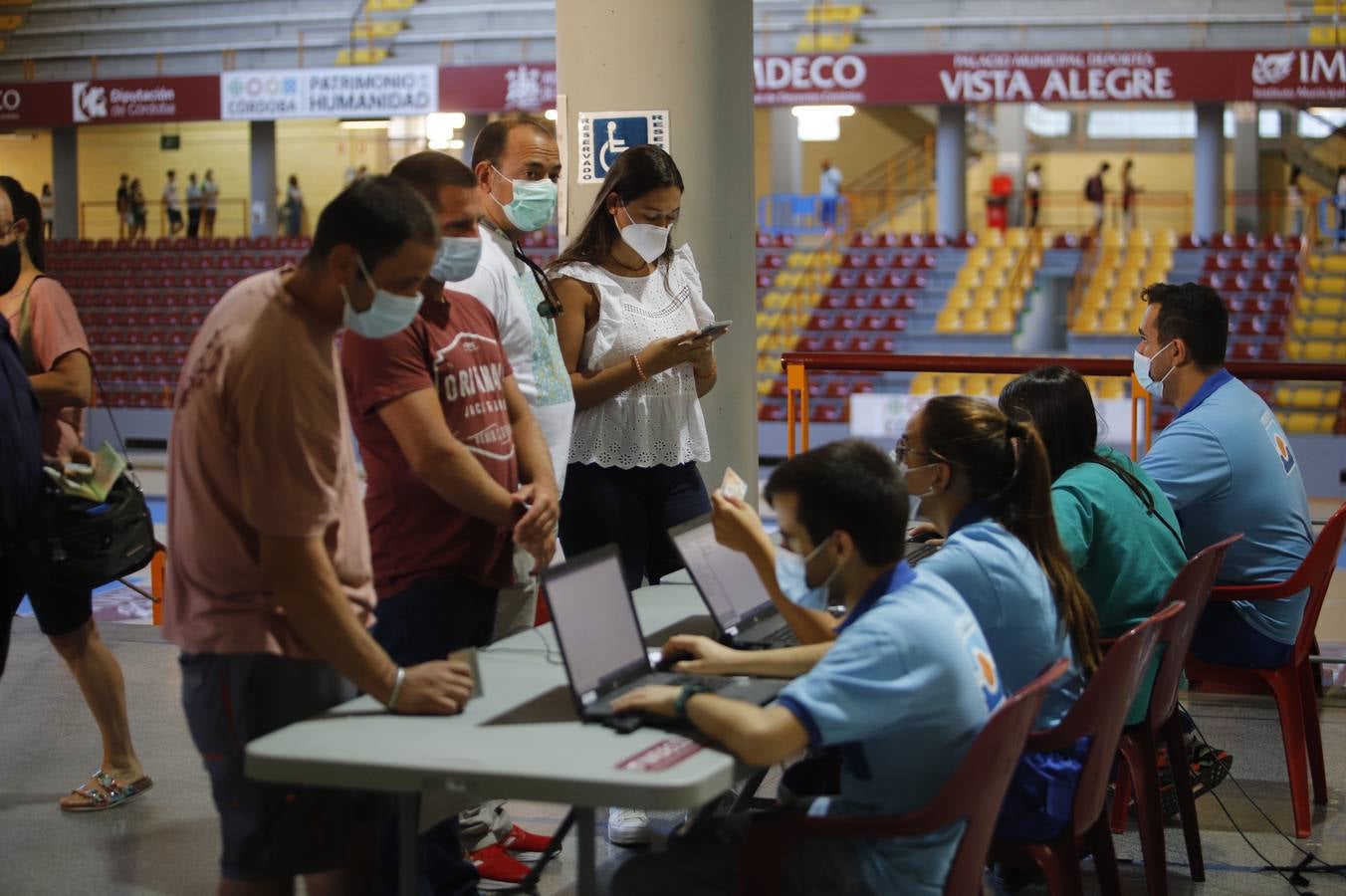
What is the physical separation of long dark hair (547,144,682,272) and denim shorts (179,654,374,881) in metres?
1.42

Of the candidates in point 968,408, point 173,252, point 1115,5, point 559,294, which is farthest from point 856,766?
point 173,252

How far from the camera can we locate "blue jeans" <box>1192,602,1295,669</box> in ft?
11.4

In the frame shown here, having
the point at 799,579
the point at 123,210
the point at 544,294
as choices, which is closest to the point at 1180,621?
the point at 799,579

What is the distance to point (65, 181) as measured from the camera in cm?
2152

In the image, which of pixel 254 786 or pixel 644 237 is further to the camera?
pixel 644 237

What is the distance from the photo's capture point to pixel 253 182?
826 inches

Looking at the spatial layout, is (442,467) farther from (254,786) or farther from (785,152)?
(785,152)

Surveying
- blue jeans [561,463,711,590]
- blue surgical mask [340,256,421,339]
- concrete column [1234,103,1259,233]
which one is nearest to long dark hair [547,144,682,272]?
blue jeans [561,463,711,590]

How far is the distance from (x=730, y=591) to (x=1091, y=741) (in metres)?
0.64


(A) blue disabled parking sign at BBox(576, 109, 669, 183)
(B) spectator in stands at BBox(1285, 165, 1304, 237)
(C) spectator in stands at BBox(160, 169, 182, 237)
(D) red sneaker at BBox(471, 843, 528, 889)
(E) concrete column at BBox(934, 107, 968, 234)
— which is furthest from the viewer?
(C) spectator in stands at BBox(160, 169, 182, 237)

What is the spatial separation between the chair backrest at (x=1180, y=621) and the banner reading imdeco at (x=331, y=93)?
669 inches

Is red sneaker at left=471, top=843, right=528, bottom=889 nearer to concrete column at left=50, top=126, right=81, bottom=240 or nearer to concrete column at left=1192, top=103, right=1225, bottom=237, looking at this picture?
concrete column at left=1192, top=103, right=1225, bottom=237

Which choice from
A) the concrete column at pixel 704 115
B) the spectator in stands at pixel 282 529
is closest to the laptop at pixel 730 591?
the spectator in stands at pixel 282 529

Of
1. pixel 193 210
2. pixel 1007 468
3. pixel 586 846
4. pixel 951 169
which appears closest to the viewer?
pixel 586 846
